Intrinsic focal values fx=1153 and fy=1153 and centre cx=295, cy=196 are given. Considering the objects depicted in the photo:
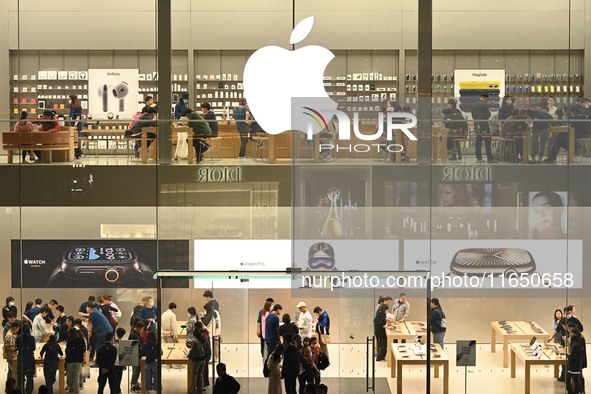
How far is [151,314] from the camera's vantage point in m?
16.1

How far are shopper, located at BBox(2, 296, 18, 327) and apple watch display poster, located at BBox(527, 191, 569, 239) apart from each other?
24.4 ft

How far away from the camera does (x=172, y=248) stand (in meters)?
16.4

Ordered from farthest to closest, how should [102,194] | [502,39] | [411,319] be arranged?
[502,39], [102,194], [411,319]

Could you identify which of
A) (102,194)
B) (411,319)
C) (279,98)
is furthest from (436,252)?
(102,194)

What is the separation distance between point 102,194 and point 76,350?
7.95ft

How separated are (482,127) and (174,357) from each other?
5.42m

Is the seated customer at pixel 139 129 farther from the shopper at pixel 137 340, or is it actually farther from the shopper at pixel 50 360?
the shopper at pixel 50 360

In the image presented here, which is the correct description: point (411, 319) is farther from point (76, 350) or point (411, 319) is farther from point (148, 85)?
point (148, 85)

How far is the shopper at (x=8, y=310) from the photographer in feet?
54.1

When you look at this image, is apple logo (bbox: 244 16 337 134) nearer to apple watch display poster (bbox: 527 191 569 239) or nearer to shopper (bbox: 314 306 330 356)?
shopper (bbox: 314 306 330 356)

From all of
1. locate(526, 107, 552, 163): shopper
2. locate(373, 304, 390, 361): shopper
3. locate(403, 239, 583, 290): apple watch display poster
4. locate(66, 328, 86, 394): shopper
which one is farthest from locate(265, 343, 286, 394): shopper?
locate(526, 107, 552, 163): shopper

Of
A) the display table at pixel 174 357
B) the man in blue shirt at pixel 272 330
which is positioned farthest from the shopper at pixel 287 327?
the display table at pixel 174 357

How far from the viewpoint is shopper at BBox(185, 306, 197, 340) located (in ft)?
51.7

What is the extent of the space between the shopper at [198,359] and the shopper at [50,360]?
189 centimetres
